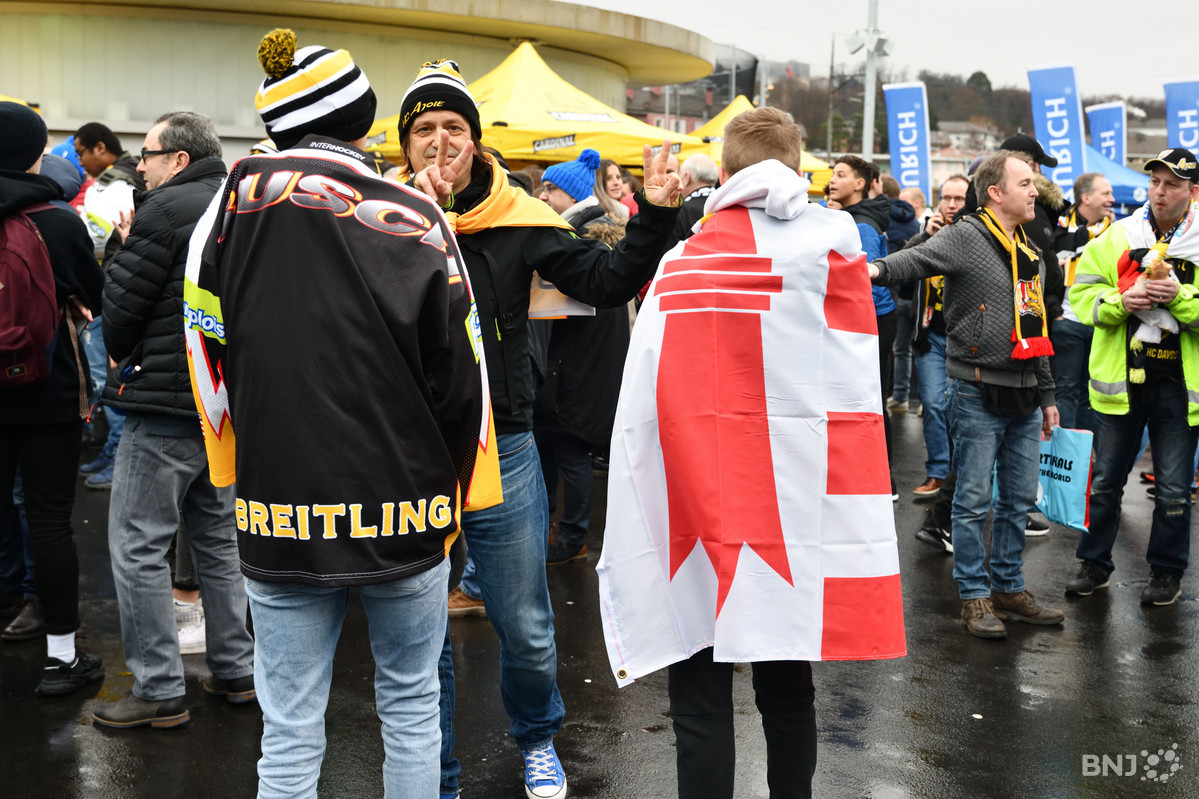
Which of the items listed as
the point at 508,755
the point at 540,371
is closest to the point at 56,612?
the point at 508,755

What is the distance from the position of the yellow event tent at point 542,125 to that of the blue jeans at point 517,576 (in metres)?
8.13

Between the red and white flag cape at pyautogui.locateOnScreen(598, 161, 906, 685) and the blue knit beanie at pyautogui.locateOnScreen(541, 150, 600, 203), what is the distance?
379 cm

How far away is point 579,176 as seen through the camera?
21.7ft

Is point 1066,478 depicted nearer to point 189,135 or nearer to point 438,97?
point 438,97

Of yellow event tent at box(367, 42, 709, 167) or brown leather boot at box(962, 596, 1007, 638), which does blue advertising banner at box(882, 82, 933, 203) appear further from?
brown leather boot at box(962, 596, 1007, 638)

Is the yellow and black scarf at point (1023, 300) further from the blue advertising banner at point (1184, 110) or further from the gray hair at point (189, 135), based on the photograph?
the blue advertising banner at point (1184, 110)

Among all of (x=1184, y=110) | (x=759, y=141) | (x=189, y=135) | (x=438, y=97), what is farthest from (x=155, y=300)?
(x=1184, y=110)

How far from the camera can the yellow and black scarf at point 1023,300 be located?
5.02 meters

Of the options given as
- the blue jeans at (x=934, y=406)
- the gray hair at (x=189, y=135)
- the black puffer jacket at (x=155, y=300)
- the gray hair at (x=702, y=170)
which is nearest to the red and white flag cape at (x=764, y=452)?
the black puffer jacket at (x=155, y=300)

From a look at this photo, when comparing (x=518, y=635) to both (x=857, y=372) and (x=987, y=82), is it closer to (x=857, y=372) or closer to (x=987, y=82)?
(x=857, y=372)

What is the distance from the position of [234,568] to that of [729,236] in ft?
8.31

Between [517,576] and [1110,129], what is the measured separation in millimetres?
22975

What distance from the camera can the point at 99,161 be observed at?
26.5 feet

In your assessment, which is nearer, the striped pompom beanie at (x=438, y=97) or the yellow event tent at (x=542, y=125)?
the striped pompom beanie at (x=438, y=97)
